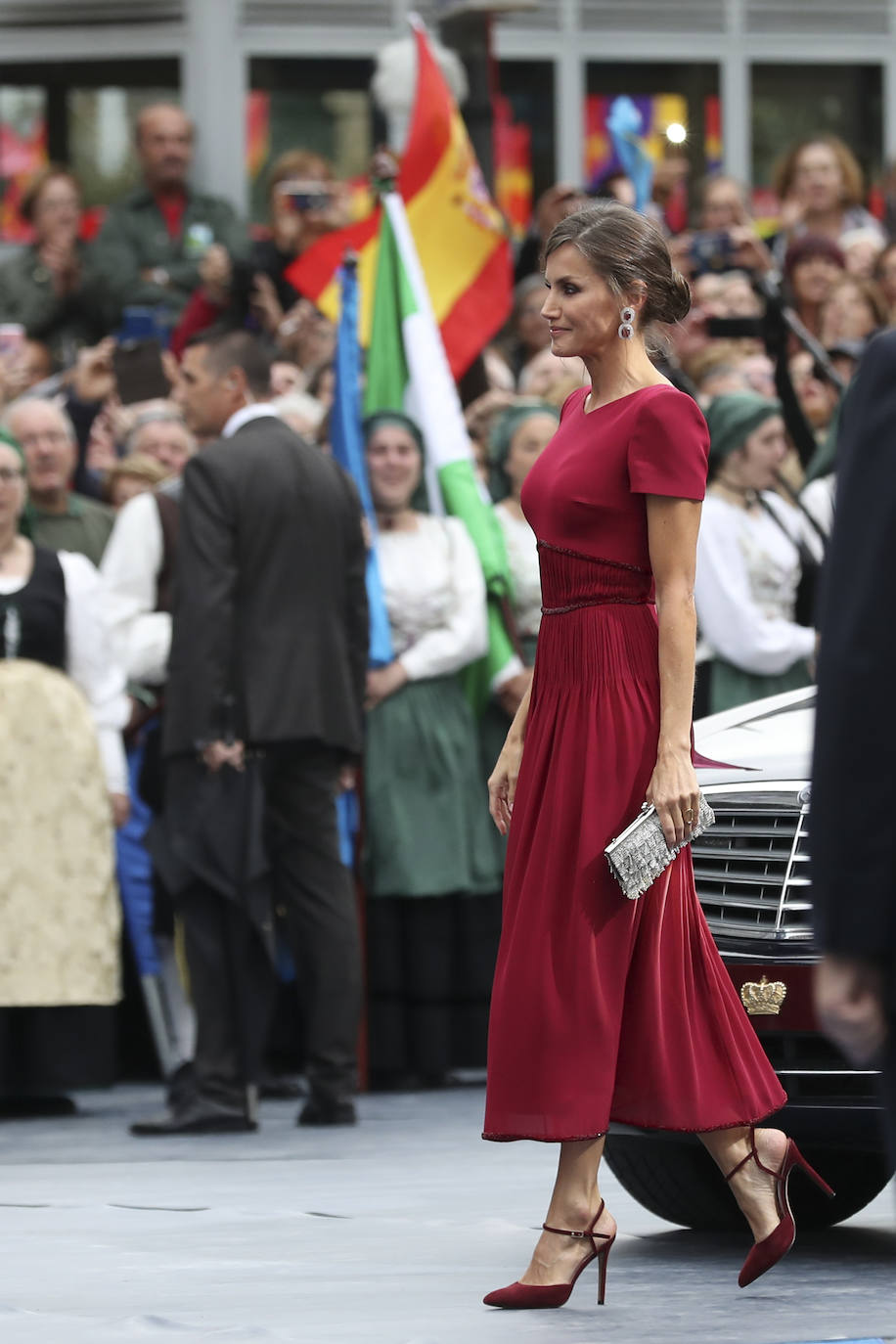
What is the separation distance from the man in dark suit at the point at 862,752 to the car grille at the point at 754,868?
271 centimetres

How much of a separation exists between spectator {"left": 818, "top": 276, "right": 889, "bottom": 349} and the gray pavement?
472cm

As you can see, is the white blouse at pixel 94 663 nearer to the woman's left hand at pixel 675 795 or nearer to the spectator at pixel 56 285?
the woman's left hand at pixel 675 795

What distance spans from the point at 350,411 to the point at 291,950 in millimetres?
2169

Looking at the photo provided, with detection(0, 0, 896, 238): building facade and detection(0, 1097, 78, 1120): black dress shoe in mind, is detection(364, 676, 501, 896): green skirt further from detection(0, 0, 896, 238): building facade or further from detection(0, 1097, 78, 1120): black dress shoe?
detection(0, 0, 896, 238): building facade

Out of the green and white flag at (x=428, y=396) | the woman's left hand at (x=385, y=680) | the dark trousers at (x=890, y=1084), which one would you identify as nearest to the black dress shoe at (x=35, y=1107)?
the woman's left hand at (x=385, y=680)

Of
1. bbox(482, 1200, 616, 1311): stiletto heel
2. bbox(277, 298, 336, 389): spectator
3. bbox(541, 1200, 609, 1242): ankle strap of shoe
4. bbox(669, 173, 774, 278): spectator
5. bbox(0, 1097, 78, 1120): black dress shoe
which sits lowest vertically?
bbox(0, 1097, 78, 1120): black dress shoe

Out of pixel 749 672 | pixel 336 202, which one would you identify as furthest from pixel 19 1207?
pixel 336 202

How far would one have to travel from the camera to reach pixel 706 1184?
21.2ft

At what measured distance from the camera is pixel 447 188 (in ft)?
39.0

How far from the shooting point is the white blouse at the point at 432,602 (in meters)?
10.0

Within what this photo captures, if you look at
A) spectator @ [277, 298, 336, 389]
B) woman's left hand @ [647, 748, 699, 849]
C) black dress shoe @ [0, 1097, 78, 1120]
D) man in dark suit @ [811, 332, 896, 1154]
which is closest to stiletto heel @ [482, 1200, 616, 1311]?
woman's left hand @ [647, 748, 699, 849]

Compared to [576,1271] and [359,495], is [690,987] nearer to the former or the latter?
[576,1271]

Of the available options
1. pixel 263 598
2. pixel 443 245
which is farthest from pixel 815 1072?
pixel 443 245

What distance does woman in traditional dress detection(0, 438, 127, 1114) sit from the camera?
916cm
